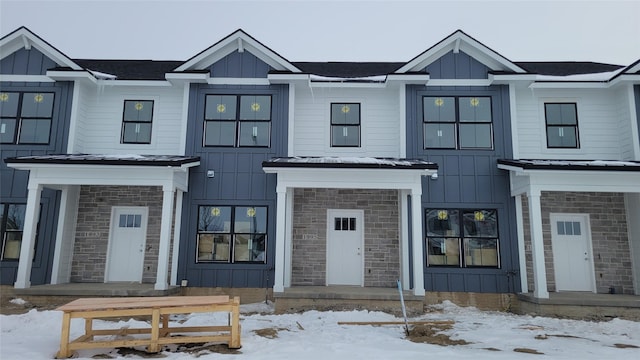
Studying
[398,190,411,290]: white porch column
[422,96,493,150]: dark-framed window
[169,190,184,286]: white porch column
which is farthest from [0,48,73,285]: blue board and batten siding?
[422,96,493,150]: dark-framed window

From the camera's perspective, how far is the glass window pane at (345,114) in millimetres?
10945

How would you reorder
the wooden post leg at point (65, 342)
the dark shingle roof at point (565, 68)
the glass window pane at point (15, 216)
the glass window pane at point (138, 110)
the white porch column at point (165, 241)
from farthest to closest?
the dark shingle roof at point (565, 68) → the glass window pane at point (138, 110) → the glass window pane at point (15, 216) → the white porch column at point (165, 241) → the wooden post leg at point (65, 342)

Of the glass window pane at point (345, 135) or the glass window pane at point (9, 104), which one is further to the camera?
the glass window pane at point (345, 135)

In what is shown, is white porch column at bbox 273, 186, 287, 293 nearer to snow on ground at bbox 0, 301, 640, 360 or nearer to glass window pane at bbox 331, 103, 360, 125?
snow on ground at bbox 0, 301, 640, 360

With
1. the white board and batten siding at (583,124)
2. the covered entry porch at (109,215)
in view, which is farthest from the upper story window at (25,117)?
the white board and batten siding at (583,124)

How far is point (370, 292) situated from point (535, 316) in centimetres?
356

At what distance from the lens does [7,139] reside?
10.6 meters

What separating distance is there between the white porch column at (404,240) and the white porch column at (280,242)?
9.93 feet

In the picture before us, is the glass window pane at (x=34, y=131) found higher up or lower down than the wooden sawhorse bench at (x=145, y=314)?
higher up

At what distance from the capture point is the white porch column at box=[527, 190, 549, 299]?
8.80 metres

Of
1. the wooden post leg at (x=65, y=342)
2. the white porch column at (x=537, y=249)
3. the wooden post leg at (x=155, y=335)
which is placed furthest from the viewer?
the white porch column at (x=537, y=249)

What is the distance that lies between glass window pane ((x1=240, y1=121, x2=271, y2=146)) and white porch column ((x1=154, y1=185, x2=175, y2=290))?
7.59 ft

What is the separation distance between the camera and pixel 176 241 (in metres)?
10.1

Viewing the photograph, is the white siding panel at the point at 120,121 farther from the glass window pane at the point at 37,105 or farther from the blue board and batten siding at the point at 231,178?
the glass window pane at the point at 37,105
